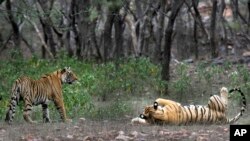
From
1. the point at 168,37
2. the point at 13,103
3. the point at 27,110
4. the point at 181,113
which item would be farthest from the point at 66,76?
the point at 168,37

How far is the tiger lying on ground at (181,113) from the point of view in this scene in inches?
402

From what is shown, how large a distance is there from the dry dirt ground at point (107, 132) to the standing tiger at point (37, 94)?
38 centimetres

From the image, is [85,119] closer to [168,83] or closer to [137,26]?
[168,83]

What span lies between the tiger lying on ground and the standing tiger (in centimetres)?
151

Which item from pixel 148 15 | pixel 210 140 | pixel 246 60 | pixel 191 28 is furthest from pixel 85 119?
pixel 191 28

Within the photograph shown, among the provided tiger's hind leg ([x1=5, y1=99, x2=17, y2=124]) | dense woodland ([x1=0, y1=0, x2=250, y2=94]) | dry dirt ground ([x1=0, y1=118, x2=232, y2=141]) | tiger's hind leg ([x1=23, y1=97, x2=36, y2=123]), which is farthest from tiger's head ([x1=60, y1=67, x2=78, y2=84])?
dense woodland ([x1=0, y1=0, x2=250, y2=94])

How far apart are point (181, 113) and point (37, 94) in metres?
2.47

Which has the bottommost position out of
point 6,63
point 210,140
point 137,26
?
point 210,140

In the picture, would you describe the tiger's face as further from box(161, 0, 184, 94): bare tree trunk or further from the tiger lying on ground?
box(161, 0, 184, 94): bare tree trunk

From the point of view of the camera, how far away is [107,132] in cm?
898

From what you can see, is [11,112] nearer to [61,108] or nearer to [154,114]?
[61,108]

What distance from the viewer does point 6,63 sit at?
723 inches

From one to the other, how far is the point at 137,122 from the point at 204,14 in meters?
30.2

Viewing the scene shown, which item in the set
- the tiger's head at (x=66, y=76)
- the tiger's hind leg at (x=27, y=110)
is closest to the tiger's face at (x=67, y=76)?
the tiger's head at (x=66, y=76)
